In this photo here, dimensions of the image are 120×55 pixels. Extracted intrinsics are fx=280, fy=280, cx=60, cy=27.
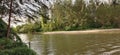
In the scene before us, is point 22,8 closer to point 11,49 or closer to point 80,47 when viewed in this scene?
point 11,49

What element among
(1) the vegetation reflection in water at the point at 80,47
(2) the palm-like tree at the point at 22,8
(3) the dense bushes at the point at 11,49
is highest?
(2) the palm-like tree at the point at 22,8

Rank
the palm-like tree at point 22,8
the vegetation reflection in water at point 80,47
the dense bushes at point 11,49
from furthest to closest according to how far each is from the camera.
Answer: the vegetation reflection in water at point 80,47 < the palm-like tree at point 22,8 < the dense bushes at point 11,49

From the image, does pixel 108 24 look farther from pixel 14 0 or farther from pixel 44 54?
pixel 14 0

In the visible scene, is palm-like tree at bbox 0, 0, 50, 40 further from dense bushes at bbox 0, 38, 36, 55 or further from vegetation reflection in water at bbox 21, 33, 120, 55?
vegetation reflection in water at bbox 21, 33, 120, 55

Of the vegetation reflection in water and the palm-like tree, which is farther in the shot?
the vegetation reflection in water

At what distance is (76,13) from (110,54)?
4765 cm

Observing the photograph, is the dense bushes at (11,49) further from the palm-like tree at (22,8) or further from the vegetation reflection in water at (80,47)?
the vegetation reflection in water at (80,47)

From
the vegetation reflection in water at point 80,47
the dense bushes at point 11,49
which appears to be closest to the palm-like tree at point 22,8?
the dense bushes at point 11,49

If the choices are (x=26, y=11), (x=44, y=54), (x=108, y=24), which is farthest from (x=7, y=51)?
(x=108, y=24)

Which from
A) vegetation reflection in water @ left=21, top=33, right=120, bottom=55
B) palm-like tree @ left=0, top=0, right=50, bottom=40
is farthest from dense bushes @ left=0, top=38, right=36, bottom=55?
vegetation reflection in water @ left=21, top=33, right=120, bottom=55

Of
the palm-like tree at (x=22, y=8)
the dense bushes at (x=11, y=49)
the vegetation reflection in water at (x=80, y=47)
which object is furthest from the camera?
the vegetation reflection in water at (x=80, y=47)

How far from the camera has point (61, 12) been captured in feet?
218

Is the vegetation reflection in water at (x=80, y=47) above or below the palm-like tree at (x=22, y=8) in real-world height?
below

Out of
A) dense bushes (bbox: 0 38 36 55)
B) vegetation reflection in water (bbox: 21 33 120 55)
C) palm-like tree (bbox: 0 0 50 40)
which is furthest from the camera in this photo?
vegetation reflection in water (bbox: 21 33 120 55)
